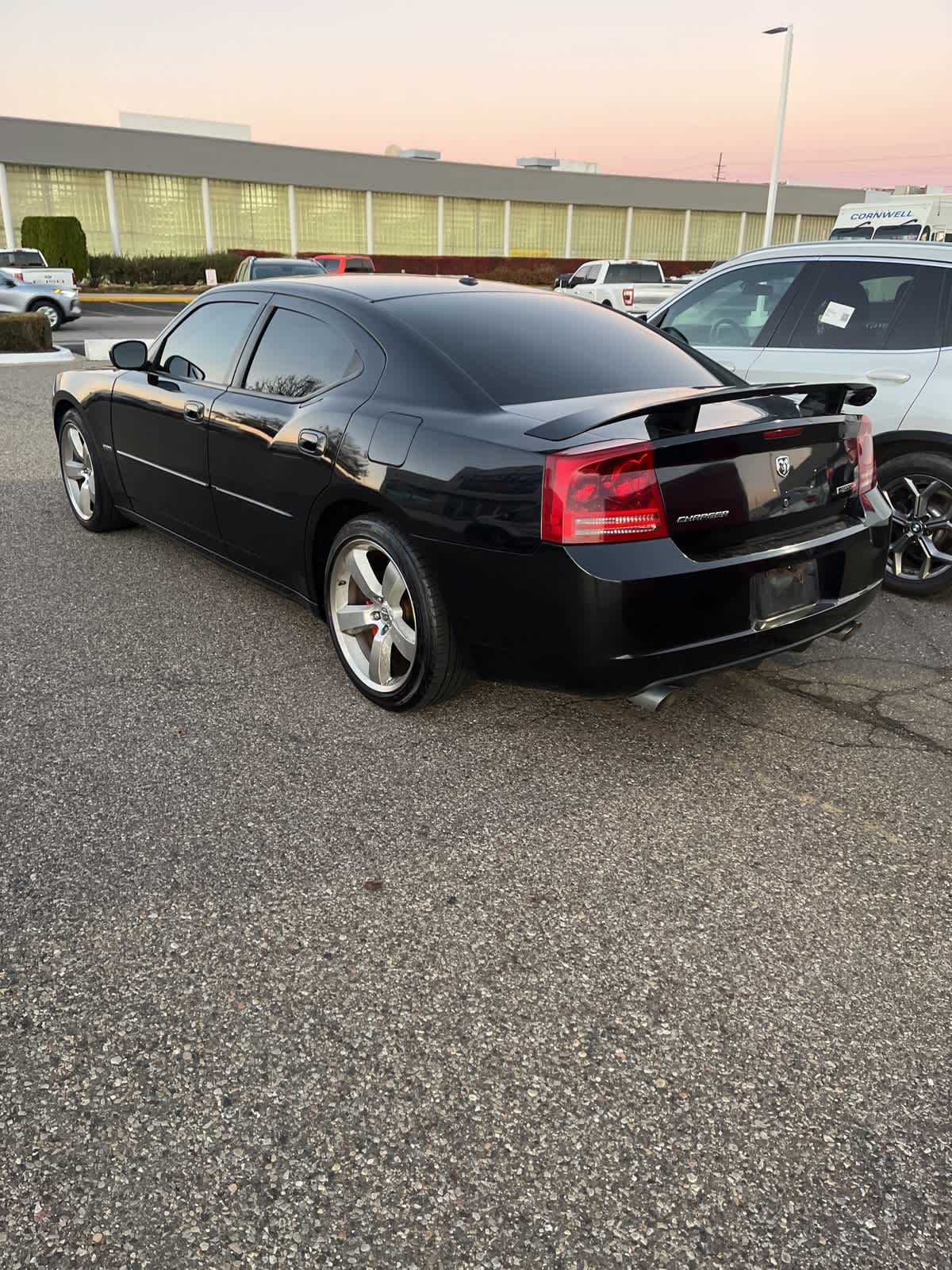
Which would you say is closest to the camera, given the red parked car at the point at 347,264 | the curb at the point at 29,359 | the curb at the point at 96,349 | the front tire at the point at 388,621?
the front tire at the point at 388,621

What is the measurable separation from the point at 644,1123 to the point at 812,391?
2.60m

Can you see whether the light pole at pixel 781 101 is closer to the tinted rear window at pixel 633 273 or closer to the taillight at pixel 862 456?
the tinted rear window at pixel 633 273

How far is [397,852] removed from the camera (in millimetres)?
2992

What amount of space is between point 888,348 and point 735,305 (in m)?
1.07

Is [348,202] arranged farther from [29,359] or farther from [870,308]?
[870,308]

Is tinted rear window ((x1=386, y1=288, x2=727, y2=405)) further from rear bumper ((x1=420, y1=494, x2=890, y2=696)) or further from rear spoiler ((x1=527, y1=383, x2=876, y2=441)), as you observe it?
rear bumper ((x1=420, y1=494, x2=890, y2=696))

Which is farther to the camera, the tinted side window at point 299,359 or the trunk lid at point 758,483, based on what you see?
the tinted side window at point 299,359

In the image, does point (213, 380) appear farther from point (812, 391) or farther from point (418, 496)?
point (812, 391)

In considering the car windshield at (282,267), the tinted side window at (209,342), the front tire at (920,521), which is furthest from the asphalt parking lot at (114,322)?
the front tire at (920,521)

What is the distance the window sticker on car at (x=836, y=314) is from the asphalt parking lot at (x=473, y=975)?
2.33m

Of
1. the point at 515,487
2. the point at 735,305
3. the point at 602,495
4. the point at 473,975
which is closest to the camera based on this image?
the point at 473,975

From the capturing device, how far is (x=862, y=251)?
5.46m

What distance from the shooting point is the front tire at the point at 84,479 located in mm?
5992

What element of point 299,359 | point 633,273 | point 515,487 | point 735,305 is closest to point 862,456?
point 515,487
